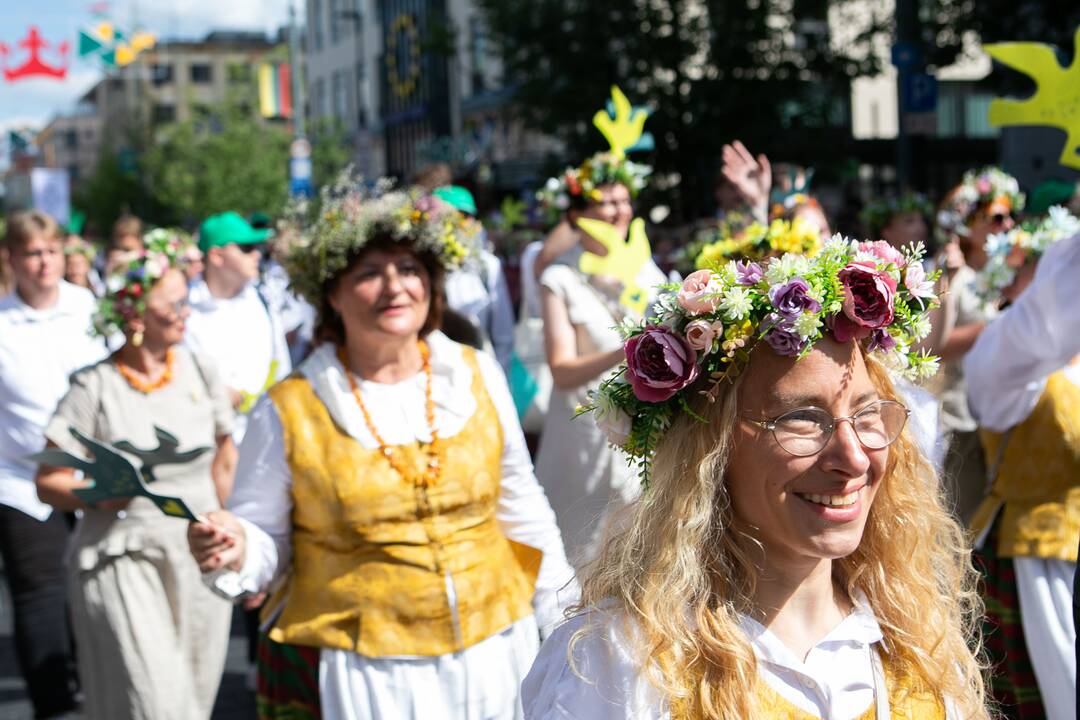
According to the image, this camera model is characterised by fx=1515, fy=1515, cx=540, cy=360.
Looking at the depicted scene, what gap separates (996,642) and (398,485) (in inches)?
78.5

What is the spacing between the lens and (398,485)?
394 centimetres

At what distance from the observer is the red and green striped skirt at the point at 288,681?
390 cm

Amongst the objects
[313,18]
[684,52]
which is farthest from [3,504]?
[313,18]

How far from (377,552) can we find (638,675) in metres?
1.75

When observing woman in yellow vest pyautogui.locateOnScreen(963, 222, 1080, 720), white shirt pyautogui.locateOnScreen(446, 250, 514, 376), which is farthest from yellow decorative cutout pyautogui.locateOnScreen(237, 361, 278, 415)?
woman in yellow vest pyautogui.locateOnScreen(963, 222, 1080, 720)

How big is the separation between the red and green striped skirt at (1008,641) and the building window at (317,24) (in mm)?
60642

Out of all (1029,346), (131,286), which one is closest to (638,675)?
(1029,346)

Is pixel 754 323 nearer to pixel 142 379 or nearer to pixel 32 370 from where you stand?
pixel 142 379

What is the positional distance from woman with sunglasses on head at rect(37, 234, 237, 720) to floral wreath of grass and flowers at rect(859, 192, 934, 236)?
425 cm

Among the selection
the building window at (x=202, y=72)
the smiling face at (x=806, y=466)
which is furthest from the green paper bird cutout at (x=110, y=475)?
the building window at (x=202, y=72)

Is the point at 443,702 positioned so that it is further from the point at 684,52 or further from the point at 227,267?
the point at 684,52

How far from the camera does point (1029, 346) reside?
4312 mm

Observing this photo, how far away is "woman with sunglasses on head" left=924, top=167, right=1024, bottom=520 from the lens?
592 cm

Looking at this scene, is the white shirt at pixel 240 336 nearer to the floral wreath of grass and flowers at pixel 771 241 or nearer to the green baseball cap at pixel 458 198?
the green baseball cap at pixel 458 198
